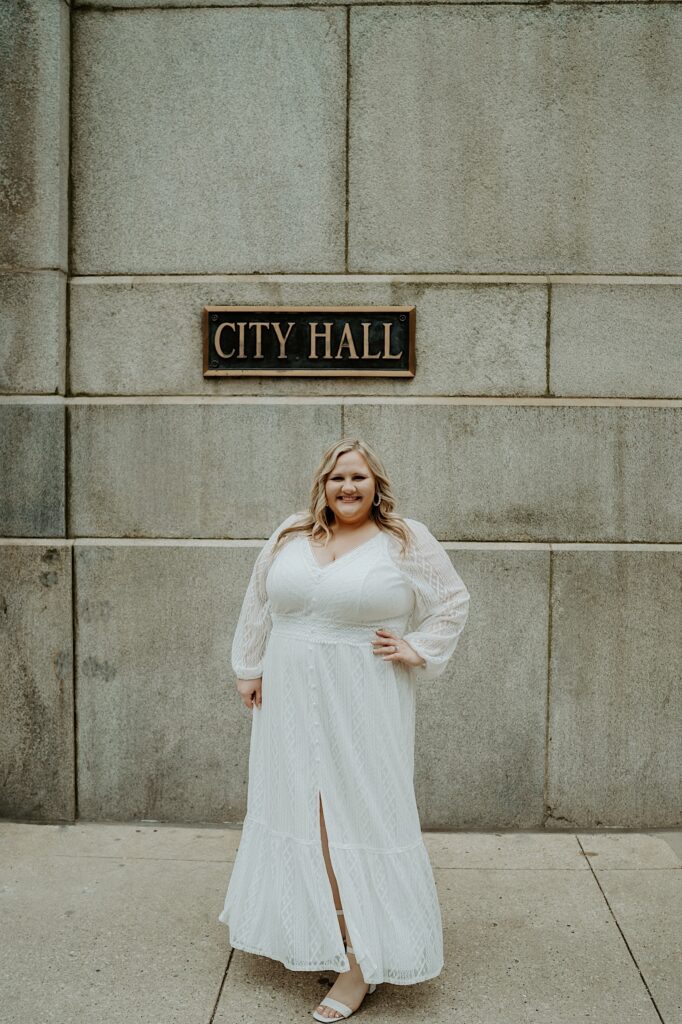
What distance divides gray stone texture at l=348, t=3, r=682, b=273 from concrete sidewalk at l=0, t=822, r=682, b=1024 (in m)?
3.20

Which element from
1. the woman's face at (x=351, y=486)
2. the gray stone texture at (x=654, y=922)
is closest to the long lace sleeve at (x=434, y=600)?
the woman's face at (x=351, y=486)

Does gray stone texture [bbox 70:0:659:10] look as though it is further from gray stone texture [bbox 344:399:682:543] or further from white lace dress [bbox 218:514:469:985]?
white lace dress [bbox 218:514:469:985]

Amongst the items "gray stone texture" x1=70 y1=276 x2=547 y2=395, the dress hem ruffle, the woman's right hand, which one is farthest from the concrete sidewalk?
"gray stone texture" x1=70 y1=276 x2=547 y2=395

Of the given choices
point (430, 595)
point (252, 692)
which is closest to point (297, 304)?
point (430, 595)

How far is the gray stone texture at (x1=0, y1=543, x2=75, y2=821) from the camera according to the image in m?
5.11

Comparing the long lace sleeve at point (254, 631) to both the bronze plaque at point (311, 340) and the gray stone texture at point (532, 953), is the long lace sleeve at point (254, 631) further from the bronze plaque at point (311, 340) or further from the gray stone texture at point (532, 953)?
the bronze plaque at point (311, 340)

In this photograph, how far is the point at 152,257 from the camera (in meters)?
5.21

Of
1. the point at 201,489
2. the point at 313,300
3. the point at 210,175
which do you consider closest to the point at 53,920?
the point at 201,489

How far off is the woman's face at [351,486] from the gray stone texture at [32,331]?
7.77 feet

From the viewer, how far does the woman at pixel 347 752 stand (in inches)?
130

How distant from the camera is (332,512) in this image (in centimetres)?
359

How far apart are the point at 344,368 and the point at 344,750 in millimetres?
2455

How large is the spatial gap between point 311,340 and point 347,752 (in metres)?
2.56

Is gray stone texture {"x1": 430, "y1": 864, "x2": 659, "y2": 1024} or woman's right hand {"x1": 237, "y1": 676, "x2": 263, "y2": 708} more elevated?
woman's right hand {"x1": 237, "y1": 676, "x2": 263, "y2": 708}
